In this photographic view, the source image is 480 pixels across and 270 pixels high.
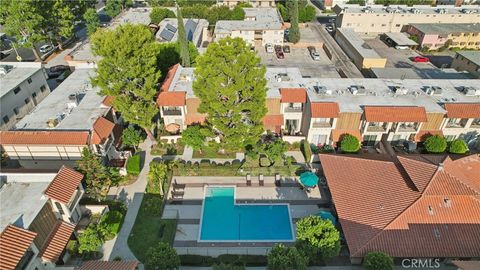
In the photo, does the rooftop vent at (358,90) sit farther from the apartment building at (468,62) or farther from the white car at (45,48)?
the white car at (45,48)

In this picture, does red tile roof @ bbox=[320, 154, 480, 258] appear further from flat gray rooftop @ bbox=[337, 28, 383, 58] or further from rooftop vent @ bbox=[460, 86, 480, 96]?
flat gray rooftop @ bbox=[337, 28, 383, 58]

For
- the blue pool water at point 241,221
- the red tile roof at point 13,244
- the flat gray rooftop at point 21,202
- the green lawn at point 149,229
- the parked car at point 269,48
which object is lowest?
the blue pool water at point 241,221

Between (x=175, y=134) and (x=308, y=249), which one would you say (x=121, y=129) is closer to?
(x=175, y=134)

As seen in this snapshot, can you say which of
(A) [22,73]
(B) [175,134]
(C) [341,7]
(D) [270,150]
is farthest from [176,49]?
(C) [341,7]

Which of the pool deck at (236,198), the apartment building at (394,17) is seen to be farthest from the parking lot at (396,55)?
the pool deck at (236,198)

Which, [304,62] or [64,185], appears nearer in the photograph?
[64,185]

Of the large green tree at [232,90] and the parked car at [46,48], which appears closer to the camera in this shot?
the large green tree at [232,90]

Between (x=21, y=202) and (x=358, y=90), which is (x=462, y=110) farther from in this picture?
(x=21, y=202)

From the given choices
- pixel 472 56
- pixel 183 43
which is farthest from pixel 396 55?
pixel 183 43
